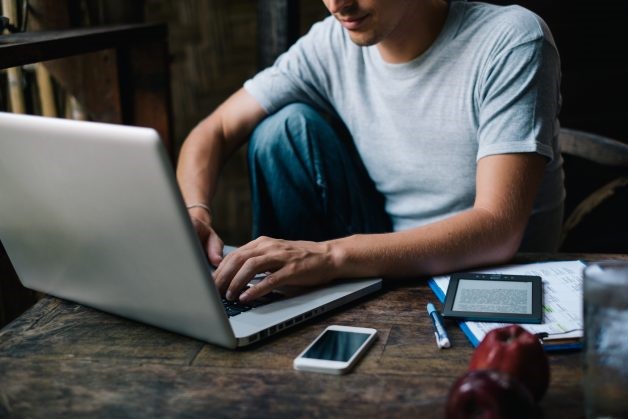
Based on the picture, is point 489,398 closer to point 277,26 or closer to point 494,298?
point 494,298

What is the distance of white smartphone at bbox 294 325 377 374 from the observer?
42.7 inches

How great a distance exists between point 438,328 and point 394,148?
0.72 m

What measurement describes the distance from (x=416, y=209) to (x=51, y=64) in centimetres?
96

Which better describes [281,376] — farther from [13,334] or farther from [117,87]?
[117,87]

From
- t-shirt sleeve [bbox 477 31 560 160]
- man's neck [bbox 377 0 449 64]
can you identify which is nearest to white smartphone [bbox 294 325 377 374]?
t-shirt sleeve [bbox 477 31 560 160]

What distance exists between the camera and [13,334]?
A: 4.09 feet

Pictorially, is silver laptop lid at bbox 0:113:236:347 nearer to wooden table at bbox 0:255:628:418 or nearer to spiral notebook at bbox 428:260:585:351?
wooden table at bbox 0:255:628:418

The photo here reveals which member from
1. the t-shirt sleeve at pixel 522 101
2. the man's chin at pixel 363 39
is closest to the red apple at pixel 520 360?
the t-shirt sleeve at pixel 522 101

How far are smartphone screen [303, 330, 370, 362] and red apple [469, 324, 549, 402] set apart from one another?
0.20m

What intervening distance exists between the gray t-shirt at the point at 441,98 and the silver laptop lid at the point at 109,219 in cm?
69

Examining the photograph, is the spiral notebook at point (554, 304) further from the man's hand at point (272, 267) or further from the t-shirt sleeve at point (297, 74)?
the t-shirt sleeve at point (297, 74)

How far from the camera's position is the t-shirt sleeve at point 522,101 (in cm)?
150

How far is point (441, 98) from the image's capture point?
172cm

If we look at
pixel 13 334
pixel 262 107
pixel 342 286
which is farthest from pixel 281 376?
pixel 262 107
